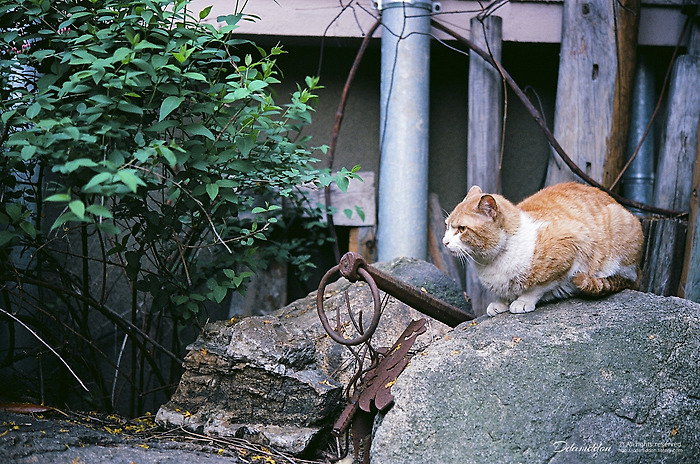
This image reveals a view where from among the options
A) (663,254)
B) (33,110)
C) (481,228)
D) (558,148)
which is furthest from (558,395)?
(558,148)

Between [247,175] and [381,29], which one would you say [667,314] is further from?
[381,29]

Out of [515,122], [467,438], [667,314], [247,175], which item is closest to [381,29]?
[515,122]

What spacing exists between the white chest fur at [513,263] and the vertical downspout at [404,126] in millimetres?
1375

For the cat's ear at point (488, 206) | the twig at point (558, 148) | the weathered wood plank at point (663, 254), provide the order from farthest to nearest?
the twig at point (558, 148) → the weathered wood plank at point (663, 254) → the cat's ear at point (488, 206)

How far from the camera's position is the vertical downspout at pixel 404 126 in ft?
13.4

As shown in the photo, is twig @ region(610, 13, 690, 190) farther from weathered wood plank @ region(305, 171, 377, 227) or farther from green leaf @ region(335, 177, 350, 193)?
green leaf @ region(335, 177, 350, 193)

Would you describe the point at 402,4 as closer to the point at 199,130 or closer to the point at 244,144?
the point at 244,144

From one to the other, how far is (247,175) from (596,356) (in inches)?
60.5

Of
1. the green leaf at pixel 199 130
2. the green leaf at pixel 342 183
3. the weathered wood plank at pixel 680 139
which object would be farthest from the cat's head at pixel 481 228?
the weathered wood plank at pixel 680 139

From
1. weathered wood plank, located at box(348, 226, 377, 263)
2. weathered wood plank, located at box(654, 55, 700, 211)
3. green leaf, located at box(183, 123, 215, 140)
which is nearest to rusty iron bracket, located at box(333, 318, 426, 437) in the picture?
green leaf, located at box(183, 123, 215, 140)

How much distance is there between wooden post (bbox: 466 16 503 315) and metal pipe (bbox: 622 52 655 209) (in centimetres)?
86

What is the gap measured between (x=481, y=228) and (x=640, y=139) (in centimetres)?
217

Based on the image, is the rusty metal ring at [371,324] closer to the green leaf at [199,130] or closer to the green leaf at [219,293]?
the green leaf at [219,293]

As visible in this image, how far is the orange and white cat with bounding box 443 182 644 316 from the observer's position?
269 centimetres
